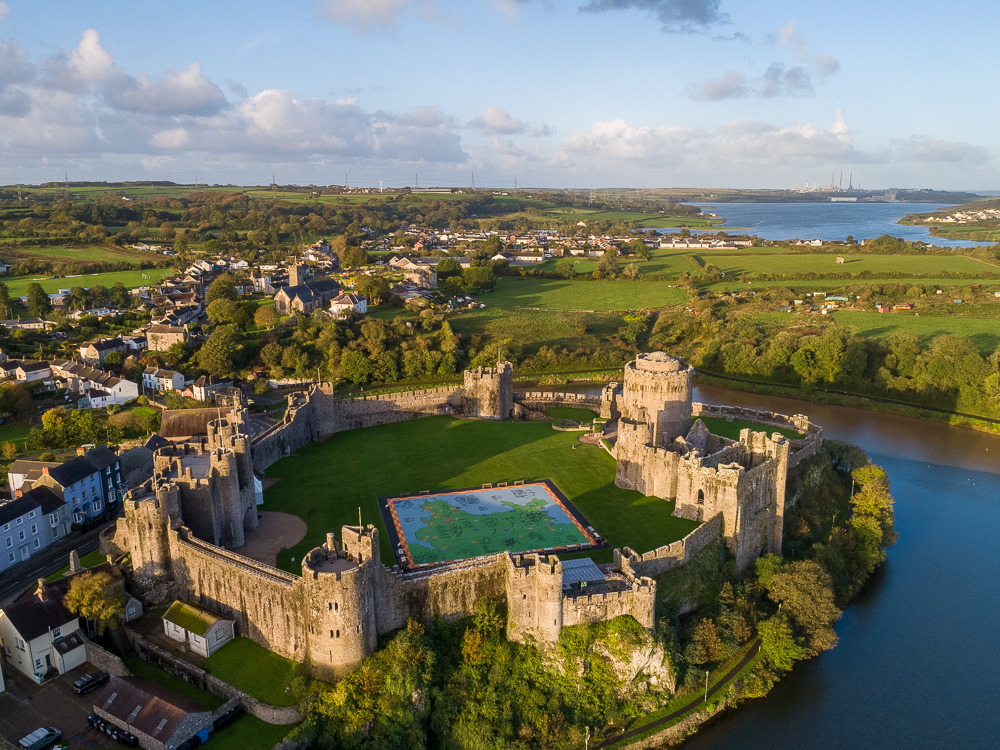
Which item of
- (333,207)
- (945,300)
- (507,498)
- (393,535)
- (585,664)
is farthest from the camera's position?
(333,207)

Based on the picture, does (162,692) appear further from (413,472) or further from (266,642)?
(413,472)

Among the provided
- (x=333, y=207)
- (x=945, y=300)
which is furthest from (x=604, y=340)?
(x=333, y=207)

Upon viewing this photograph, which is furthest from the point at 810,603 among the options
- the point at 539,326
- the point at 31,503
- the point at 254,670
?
the point at 539,326

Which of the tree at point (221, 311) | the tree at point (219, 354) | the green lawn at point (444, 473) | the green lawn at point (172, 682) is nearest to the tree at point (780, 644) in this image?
the green lawn at point (444, 473)

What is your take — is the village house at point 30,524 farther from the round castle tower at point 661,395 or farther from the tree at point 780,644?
the tree at point 780,644

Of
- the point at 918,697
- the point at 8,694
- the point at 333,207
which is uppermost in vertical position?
the point at 333,207

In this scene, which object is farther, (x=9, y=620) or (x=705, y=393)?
(x=705, y=393)

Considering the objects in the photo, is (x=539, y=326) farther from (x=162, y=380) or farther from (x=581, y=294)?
(x=162, y=380)
